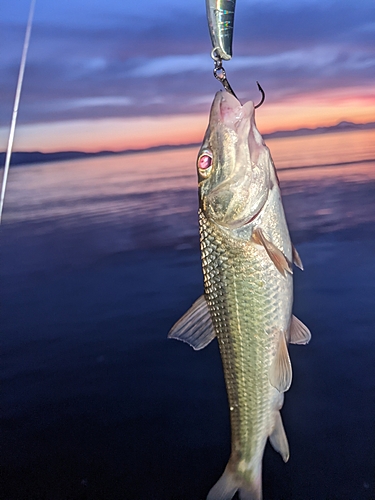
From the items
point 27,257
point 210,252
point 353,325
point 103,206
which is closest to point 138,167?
point 103,206

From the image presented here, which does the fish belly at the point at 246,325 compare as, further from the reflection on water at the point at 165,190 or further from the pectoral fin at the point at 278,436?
the reflection on water at the point at 165,190

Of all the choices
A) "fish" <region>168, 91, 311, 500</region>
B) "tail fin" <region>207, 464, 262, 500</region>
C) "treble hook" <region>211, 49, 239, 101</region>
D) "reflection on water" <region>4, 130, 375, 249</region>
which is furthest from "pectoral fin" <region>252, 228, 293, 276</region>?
"reflection on water" <region>4, 130, 375, 249</region>

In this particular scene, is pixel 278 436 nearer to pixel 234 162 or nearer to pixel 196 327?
pixel 196 327

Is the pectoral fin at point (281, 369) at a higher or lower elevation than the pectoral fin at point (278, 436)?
higher

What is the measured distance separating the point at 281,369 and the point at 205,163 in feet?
1.66

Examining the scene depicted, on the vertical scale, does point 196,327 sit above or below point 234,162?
below

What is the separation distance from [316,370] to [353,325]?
48 cm

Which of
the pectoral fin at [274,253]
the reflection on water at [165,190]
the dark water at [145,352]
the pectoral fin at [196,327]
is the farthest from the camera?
the reflection on water at [165,190]

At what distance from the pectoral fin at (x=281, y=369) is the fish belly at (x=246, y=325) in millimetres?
22

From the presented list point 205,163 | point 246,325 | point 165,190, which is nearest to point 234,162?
point 205,163

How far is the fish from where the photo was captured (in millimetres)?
990

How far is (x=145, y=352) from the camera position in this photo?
3225mm

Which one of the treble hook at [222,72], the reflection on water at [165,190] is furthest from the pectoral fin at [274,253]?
the reflection on water at [165,190]

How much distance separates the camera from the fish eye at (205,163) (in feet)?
3.35
